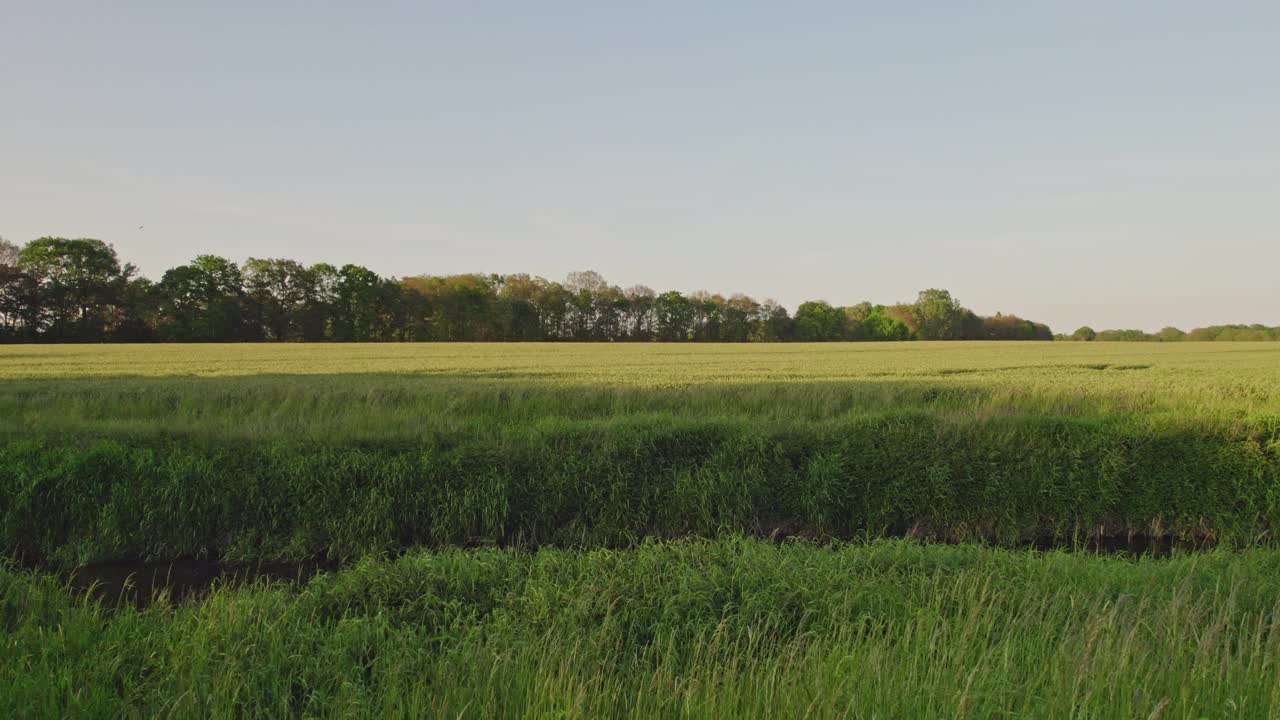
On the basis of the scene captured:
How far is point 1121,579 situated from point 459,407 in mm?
10683

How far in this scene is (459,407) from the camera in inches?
514

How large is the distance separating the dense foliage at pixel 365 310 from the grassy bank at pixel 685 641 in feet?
239

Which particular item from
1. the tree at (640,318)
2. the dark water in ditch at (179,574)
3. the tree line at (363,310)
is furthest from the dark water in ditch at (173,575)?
the tree at (640,318)

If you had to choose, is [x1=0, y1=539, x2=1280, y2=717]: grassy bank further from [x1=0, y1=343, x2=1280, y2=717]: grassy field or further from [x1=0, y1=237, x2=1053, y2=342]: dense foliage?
[x1=0, y1=237, x2=1053, y2=342]: dense foliage

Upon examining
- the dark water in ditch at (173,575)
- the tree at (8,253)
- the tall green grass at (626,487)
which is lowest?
the dark water in ditch at (173,575)

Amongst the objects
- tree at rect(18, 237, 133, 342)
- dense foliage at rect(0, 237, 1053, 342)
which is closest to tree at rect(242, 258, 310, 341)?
dense foliage at rect(0, 237, 1053, 342)

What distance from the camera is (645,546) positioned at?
22.5ft

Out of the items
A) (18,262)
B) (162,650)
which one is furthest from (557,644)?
(18,262)

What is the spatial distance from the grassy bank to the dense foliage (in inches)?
2869

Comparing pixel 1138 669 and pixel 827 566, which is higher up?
pixel 1138 669

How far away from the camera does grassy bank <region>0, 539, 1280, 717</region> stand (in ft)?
10.4

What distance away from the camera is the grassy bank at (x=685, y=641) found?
3172 millimetres

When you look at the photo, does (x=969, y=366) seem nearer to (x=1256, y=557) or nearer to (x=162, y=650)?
(x=1256, y=557)

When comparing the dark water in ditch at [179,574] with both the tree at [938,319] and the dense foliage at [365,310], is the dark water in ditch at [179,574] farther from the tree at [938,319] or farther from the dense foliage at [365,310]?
the tree at [938,319]
